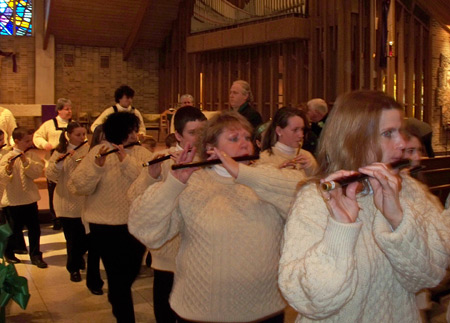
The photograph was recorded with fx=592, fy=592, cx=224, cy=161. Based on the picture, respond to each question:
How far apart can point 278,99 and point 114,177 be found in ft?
26.7

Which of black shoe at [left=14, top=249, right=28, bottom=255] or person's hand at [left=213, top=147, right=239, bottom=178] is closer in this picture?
person's hand at [left=213, top=147, right=239, bottom=178]

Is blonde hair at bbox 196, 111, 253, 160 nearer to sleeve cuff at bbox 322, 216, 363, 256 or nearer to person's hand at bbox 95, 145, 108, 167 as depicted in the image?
sleeve cuff at bbox 322, 216, 363, 256

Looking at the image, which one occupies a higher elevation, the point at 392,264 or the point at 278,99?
the point at 278,99

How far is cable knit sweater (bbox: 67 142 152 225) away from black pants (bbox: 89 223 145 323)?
0.09 metres

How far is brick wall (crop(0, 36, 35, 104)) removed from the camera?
51.8 feet

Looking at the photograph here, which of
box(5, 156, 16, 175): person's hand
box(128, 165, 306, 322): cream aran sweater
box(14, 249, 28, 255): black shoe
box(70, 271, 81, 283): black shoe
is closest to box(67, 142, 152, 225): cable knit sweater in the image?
box(70, 271, 81, 283): black shoe

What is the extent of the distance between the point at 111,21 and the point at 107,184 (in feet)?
40.1

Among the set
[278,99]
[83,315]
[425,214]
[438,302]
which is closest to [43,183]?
[278,99]

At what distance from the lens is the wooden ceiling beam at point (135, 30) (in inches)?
590

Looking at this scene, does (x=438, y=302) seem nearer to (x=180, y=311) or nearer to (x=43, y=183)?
(x=180, y=311)

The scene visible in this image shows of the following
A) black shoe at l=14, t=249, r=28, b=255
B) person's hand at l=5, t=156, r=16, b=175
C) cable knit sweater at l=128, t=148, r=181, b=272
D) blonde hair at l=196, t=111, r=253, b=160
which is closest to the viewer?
blonde hair at l=196, t=111, r=253, b=160

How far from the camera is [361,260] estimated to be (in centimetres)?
166

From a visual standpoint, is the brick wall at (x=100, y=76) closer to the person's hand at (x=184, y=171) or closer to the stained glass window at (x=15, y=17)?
the stained glass window at (x=15, y=17)

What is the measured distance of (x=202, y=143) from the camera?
268cm
